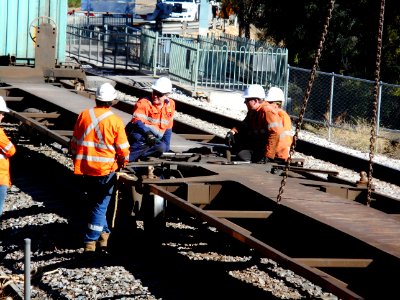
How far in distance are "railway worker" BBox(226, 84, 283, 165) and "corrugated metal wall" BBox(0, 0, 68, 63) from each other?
10.1m

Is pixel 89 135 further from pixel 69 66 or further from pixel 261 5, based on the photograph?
pixel 261 5

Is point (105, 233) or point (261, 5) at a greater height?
point (261, 5)

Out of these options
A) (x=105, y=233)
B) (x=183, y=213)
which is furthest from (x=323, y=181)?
(x=105, y=233)

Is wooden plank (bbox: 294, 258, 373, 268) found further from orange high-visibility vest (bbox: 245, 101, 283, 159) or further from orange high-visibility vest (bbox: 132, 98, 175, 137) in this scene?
orange high-visibility vest (bbox: 132, 98, 175, 137)

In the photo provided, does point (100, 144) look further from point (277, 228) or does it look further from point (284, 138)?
point (284, 138)

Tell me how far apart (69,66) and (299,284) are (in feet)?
43.6

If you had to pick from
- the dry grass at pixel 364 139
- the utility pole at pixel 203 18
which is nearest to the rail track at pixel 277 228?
the dry grass at pixel 364 139

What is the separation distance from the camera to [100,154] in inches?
385

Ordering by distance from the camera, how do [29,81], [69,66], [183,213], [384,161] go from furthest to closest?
[69,66]
[29,81]
[384,161]
[183,213]

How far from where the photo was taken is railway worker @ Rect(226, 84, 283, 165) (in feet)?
35.3

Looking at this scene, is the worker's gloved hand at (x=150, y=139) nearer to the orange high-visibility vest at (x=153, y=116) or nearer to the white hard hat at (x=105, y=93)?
the orange high-visibility vest at (x=153, y=116)

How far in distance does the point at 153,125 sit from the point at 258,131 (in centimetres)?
143

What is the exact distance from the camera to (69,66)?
21.2m

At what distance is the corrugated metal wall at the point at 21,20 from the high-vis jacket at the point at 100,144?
11069 millimetres
